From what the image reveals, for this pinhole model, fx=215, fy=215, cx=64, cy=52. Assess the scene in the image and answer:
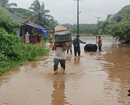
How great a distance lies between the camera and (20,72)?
8.58 metres

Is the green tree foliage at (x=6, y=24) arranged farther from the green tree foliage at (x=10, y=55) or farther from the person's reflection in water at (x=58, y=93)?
the person's reflection in water at (x=58, y=93)

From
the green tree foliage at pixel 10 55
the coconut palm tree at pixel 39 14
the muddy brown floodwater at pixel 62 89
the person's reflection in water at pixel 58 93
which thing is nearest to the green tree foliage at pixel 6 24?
the green tree foliage at pixel 10 55

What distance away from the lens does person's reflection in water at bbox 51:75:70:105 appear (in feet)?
16.5

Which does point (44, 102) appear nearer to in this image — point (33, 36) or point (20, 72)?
point (20, 72)

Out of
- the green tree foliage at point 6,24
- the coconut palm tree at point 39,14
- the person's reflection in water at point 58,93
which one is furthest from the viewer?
the coconut palm tree at point 39,14

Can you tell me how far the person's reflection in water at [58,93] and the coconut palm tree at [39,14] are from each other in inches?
1411

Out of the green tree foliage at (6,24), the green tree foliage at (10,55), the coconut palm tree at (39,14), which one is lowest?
the green tree foliage at (10,55)

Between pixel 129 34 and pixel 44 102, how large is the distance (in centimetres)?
2372

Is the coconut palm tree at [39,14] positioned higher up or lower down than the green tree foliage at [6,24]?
higher up

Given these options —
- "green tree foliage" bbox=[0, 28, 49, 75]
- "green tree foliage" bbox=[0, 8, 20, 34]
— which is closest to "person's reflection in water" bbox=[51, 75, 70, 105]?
"green tree foliage" bbox=[0, 28, 49, 75]

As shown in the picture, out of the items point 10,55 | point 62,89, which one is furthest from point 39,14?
point 62,89

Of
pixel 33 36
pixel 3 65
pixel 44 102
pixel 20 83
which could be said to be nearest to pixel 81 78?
pixel 20 83

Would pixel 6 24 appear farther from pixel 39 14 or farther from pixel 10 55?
pixel 39 14

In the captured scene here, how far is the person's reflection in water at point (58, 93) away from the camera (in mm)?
5039
